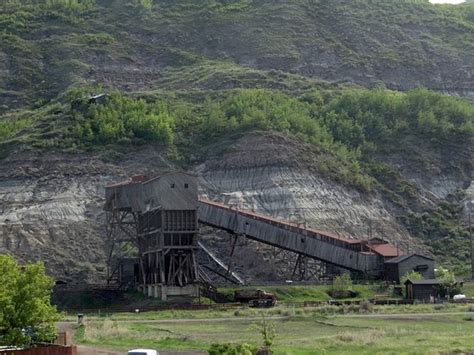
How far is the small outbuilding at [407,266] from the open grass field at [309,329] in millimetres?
17728

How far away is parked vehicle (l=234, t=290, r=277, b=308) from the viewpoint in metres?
99.4

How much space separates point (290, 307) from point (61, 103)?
7409cm

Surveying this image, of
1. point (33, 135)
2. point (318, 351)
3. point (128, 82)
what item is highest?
point (128, 82)

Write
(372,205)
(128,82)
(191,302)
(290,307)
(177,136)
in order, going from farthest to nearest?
(128,82) → (177,136) → (372,205) → (191,302) → (290,307)

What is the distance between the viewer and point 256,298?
101812 mm

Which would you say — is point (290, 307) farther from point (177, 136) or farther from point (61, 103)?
point (61, 103)

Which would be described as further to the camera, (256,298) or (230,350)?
(256,298)

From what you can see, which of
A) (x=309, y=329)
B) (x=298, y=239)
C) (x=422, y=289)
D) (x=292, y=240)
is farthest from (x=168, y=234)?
(x=309, y=329)

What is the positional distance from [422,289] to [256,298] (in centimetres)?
1511

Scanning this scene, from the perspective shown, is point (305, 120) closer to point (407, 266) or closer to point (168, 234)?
point (407, 266)

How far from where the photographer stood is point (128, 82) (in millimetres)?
185875

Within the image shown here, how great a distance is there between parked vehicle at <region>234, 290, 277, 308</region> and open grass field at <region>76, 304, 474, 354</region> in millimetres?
5063

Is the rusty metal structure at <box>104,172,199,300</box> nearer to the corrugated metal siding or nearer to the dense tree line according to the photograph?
the corrugated metal siding

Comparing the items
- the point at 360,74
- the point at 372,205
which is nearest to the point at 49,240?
the point at 372,205
